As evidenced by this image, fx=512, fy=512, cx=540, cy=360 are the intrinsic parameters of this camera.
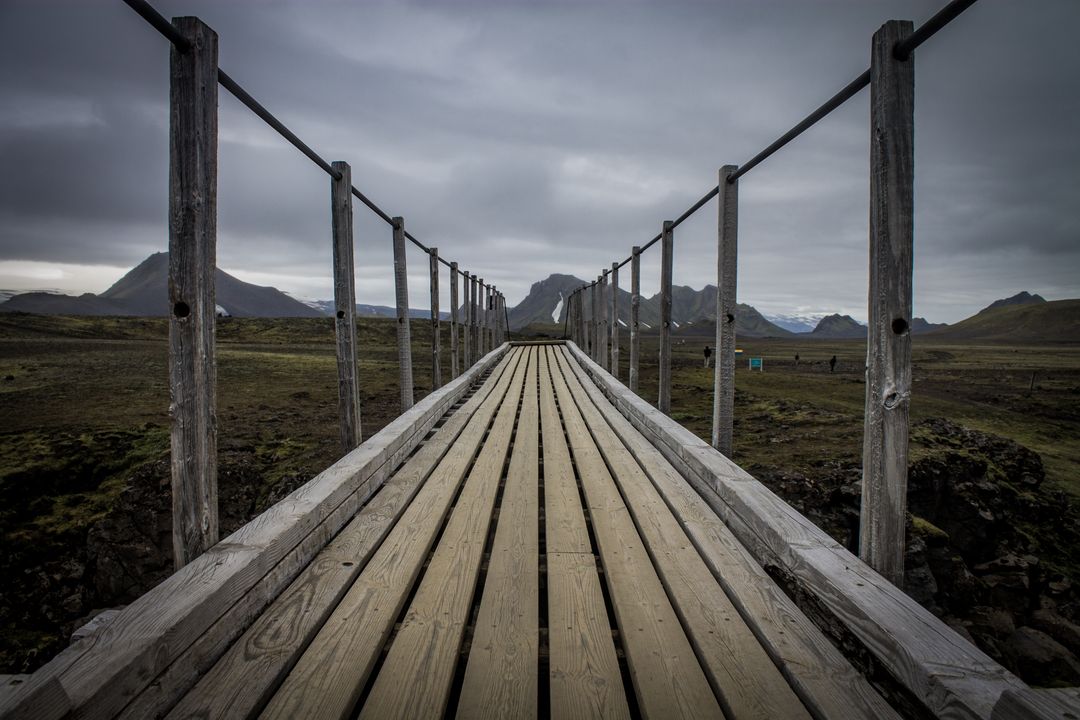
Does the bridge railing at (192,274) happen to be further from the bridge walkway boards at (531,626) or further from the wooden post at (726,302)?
the wooden post at (726,302)

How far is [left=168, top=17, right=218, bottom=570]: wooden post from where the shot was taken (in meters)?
1.64

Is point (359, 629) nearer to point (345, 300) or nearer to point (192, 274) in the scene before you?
point (192, 274)

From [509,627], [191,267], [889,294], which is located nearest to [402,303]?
[191,267]

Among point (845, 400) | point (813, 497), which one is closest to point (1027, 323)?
point (845, 400)

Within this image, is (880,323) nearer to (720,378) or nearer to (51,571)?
(720,378)

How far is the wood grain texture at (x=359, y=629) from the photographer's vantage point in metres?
1.29

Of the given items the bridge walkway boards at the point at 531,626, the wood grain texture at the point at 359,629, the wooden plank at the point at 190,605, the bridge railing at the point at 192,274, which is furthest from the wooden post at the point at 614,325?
the bridge railing at the point at 192,274

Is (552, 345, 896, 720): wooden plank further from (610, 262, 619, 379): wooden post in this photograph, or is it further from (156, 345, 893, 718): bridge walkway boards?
(610, 262, 619, 379): wooden post

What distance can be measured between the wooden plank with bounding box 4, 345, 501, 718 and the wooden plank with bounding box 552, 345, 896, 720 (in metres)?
1.57

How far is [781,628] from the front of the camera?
1.60 meters

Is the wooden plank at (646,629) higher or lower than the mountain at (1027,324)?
lower

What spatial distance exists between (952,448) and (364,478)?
674 centimetres

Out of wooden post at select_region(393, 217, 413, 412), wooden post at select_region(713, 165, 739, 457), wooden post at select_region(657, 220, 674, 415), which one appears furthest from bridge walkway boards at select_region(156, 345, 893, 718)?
wooden post at select_region(657, 220, 674, 415)

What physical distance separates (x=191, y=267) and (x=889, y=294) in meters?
2.27
